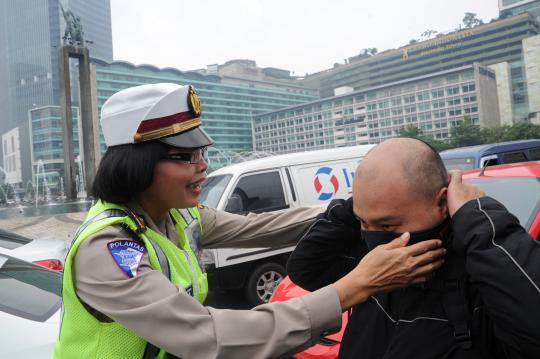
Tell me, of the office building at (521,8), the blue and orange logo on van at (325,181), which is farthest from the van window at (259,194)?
the office building at (521,8)

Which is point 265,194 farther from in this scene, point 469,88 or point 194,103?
point 469,88

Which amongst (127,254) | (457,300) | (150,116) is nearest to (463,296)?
(457,300)

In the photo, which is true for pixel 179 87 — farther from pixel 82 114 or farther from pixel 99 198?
pixel 82 114

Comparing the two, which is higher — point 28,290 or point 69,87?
point 69,87

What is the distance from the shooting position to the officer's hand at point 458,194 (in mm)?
1193

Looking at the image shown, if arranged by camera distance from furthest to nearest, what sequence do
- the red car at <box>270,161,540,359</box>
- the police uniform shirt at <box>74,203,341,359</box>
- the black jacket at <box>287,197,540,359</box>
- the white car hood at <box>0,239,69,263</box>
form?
1. the white car hood at <box>0,239,69,263</box>
2. the red car at <box>270,161,540,359</box>
3. the police uniform shirt at <box>74,203,341,359</box>
4. the black jacket at <box>287,197,540,359</box>

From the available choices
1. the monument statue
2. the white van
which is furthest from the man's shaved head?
the monument statue

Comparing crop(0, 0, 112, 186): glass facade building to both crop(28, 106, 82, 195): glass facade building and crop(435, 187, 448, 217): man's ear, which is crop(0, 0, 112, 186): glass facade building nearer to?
crop(28, 106, 82, 195): glass facade building

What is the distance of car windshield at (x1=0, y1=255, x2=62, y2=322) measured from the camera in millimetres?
2539

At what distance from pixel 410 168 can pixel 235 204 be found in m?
4.79

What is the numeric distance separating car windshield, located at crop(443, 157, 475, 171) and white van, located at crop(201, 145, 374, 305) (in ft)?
8.14

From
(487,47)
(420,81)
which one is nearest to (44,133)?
(420,81)

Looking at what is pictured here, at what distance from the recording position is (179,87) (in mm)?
1500

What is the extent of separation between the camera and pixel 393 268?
1.19 meters
